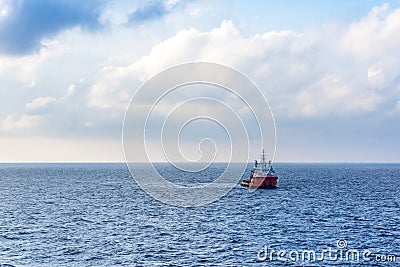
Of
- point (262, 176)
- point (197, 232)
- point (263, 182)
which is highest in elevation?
point (262, 176)

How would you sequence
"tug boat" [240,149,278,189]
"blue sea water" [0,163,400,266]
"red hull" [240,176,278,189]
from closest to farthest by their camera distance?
"blue sea water" [0,163,400,266] → "tug boat" [240,149,278,189] → "red hull" [240,176,278,189]

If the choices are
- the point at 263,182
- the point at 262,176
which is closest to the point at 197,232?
the point at 262,176

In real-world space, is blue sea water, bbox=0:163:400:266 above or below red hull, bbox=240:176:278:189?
below

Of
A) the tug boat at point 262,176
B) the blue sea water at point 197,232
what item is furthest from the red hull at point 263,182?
the blue sea water at point 197,232

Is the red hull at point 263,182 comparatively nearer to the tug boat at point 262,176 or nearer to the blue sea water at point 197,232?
the tug boat at point 262,176

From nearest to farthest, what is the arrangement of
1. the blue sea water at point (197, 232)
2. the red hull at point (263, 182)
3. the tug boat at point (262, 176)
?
1. the blue sea water at point (197, 232)
2. the tug boat at point (262, 176)
3. the red hull at point (263, 182)

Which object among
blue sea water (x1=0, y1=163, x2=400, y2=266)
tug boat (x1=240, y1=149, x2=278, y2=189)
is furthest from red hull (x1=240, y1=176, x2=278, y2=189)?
blue sea water (x1=0, y1=163, x2=400, y2=266)

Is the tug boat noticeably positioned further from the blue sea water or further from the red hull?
the blue sea water

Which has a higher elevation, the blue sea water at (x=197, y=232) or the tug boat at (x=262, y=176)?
the tug boat at (x=262, y=176)

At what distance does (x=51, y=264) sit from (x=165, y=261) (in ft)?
36.2

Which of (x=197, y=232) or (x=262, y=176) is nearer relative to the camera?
(x=197, y=232)

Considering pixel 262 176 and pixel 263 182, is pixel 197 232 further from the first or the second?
pixel 263 182

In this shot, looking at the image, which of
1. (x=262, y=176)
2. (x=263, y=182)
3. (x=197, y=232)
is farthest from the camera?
(x=263, y=182)

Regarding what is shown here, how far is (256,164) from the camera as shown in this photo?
130 metres
